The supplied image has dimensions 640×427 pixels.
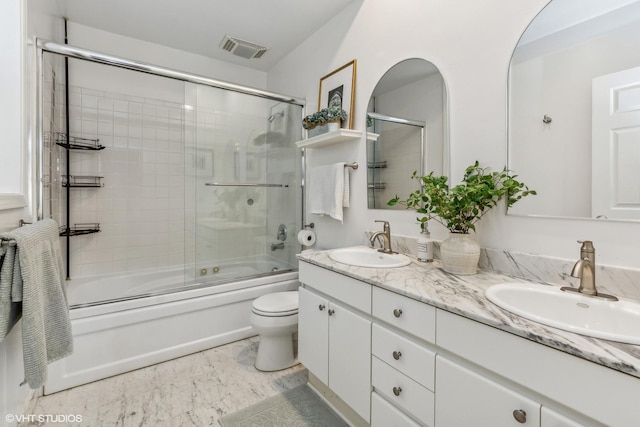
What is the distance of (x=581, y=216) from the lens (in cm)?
108

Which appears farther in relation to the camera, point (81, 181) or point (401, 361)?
point (81, 181)

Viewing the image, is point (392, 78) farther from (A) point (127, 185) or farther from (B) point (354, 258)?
(A) point (127, 185)

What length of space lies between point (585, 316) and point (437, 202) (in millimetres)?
643

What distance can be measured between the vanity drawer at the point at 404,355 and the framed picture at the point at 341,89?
147 cm

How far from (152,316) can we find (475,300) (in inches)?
77.1

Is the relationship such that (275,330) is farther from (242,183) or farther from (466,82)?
(466,82)

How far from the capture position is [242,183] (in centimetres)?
278

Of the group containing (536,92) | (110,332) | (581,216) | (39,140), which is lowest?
(110,332)

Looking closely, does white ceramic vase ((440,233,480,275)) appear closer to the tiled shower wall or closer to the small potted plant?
the small potted plant

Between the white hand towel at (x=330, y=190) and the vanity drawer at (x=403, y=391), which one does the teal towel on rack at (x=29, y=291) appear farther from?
the white hand towel at (x=330, y=190)

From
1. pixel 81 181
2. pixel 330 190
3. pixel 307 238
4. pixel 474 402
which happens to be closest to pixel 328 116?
pixel 330 190

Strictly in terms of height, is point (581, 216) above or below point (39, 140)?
A: below

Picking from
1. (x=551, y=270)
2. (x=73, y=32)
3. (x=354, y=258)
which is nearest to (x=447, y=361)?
(x=551, y=270)

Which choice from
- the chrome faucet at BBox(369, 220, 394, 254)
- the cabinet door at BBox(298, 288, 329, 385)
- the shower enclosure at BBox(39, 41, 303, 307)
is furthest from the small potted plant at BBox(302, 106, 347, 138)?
the cabinet door at BBox(298, 288, 329, 385)
